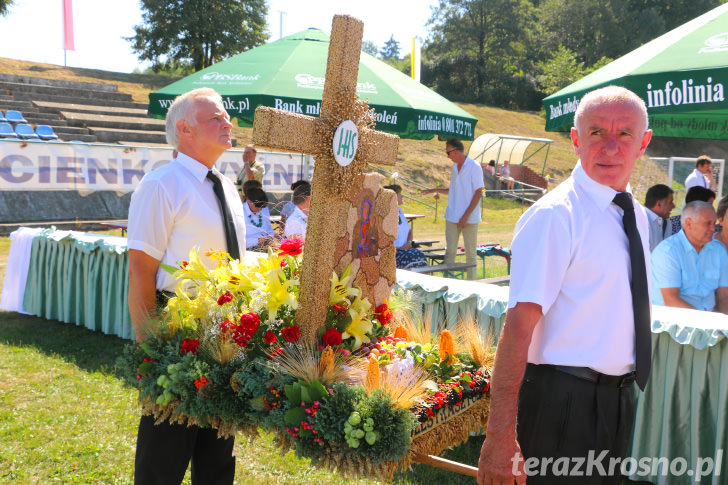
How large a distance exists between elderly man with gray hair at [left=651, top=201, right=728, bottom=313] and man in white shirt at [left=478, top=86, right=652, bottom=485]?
2820 millimetres

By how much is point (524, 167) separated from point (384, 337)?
27.7 metres

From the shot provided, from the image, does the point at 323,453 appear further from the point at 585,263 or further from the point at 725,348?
the point at 725,348

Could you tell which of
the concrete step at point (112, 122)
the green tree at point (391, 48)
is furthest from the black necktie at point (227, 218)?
the green tree at point (391, 48)

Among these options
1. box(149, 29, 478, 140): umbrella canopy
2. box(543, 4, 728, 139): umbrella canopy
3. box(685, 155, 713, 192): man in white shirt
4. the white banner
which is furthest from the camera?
the white banner

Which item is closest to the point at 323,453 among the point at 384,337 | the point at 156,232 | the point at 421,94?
the point at 384,337

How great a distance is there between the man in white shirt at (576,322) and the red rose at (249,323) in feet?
2.68

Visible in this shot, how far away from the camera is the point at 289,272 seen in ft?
7.60

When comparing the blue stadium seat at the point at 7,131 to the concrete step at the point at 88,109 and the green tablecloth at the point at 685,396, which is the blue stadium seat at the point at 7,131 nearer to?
the concrete step at the point at 88,109

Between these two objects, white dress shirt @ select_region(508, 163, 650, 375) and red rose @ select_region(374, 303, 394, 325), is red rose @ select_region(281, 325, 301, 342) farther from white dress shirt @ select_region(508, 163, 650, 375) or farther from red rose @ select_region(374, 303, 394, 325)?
white dress shirt @ select_region(508, 163, 650, 375)

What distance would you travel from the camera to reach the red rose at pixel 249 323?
6.82 ft

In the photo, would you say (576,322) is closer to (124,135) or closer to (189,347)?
(189,347)

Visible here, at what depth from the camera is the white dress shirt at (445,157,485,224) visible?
26.6 ft

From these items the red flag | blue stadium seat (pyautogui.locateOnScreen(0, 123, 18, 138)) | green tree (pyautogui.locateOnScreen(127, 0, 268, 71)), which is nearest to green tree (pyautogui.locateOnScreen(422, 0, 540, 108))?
green tree (pyautogui.locateOnScreen(127, 0, 268, 71))

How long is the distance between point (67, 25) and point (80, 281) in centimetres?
2951
